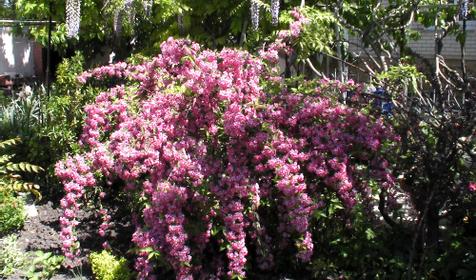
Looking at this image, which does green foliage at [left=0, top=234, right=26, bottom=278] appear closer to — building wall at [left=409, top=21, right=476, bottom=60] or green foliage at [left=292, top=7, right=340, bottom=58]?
green foliage at [left=292, top=7, right=340, bottom=58]

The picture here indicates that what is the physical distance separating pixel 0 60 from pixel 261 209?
16.5 metres

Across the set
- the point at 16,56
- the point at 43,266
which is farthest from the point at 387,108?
the point at 16,56

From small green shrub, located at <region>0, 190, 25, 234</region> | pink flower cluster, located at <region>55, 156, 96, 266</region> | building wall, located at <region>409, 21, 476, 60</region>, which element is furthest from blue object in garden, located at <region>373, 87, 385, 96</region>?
building wall, located at <region>409, 21, 476, 60</region>

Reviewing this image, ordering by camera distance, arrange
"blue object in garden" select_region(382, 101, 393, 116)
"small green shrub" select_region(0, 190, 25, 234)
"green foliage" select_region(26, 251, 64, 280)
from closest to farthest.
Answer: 1. "blue object in garden" select_region(382, 101, 393, 116)
2. "green foliage" select_region(26, 251, 64, 280)
3. "small green shrub" select_region(0, 190, 25, 234)

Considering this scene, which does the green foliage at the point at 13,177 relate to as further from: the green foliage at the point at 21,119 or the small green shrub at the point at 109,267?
the small green shrub at the point at 109,267

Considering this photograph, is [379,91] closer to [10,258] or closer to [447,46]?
[10,258]

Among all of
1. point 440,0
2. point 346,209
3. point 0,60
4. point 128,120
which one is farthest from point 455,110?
point 0,60

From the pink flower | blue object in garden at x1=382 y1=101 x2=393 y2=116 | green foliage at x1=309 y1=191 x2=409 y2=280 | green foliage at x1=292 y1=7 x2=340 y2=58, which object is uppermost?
green foliage at x1=292 y1=7 x2=340 y2=58

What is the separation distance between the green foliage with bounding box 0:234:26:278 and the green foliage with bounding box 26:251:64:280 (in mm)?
113

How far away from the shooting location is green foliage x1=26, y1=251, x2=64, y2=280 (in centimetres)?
458

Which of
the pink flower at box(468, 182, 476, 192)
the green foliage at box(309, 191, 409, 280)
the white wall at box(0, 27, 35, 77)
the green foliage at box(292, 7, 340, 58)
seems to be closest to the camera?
the pink flower at box(468, 182, 476, 192)

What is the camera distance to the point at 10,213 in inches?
210

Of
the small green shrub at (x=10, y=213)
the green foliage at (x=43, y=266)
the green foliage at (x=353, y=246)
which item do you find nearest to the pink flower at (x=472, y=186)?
the green foliage at (x=353, y=246)

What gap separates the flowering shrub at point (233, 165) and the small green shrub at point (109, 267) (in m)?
0.20
